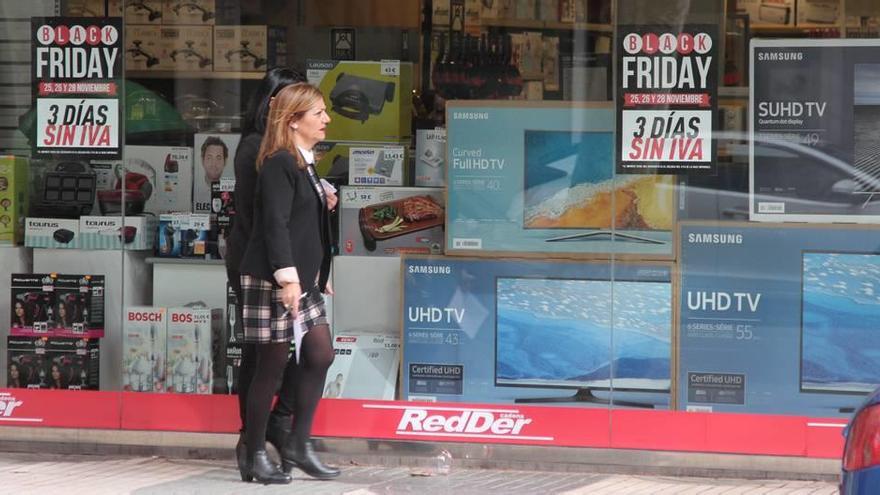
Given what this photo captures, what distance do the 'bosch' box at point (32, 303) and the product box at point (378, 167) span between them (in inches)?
68.3

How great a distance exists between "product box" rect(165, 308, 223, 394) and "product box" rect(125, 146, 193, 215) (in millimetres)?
576

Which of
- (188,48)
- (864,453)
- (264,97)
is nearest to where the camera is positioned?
(864,453)

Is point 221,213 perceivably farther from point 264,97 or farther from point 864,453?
point 864,453

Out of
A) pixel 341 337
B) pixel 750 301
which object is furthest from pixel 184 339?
pixel 750 301

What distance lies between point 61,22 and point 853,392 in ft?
14.8

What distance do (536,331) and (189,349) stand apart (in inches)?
73.4

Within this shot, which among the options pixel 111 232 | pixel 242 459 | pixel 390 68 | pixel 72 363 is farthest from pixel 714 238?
pixel 72 363

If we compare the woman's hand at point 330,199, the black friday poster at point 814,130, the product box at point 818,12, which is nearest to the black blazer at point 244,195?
the woman's hand at point 330,199

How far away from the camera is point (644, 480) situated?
759 centimetres

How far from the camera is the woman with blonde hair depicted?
23.0 ft

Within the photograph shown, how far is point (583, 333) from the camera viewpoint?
7.87 meters

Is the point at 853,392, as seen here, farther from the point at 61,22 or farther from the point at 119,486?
the point at 61,22

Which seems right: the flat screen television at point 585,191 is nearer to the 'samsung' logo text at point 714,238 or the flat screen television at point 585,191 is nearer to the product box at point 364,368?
the 'samsung' logo text at point 714,238

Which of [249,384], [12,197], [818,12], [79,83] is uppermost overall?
[818,12]
